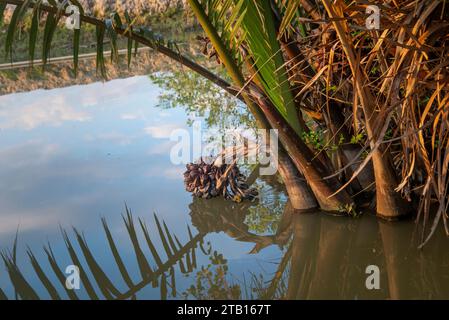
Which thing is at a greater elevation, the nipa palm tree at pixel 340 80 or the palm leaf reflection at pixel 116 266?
the nipa palm tree at pixel 340 80

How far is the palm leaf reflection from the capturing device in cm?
251

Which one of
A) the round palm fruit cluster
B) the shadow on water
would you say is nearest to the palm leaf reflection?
the shadow on water

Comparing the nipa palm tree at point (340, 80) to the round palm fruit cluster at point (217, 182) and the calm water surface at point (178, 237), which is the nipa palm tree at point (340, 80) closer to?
the calm water surface at point (178, 237)

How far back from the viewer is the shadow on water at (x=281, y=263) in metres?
2.45

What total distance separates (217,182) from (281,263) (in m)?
0.90

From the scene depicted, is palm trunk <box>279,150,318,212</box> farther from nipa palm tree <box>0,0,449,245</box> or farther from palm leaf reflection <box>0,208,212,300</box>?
palm leaf reflection <box>0,208,212,300</box>

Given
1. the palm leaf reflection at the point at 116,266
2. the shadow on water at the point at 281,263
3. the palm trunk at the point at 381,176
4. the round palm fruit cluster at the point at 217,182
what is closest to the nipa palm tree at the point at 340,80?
the palm trunk at the point at 381,176

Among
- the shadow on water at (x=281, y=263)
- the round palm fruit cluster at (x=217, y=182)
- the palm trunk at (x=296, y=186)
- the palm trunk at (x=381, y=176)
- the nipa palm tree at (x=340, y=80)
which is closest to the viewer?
the nipa palm tree at (x=340, y=80)

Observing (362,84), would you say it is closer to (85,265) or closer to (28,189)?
(85,265)

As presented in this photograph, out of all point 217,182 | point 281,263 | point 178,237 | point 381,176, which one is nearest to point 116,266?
point 178,237

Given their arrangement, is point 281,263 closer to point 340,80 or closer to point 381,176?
point 381,176

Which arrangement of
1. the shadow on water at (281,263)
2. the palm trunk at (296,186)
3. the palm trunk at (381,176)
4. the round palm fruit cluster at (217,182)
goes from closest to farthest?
the shadow on water at (281,263) < the palm trunk at (381,176) < the palm trunk at (296,186) < the round palm fruit cluster at (217,182)

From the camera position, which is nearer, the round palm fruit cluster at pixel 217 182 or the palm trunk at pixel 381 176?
the palm trunk at pixel 381 176
